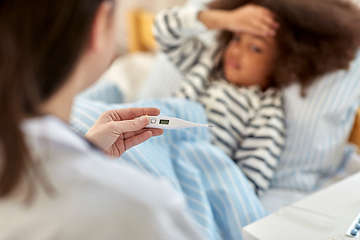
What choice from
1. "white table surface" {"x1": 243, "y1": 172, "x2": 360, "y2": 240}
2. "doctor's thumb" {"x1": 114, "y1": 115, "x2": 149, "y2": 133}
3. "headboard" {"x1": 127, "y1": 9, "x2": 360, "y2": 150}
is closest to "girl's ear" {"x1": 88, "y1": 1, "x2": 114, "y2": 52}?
"doctor's thumb" {"x1": 114, "y1": 115, "x2": 149, "y2": 133}

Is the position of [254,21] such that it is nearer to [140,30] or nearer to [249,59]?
[249,59]

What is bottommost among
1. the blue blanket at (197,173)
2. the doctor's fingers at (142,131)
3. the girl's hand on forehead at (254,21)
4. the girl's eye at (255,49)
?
the blue blanket at (197,173)

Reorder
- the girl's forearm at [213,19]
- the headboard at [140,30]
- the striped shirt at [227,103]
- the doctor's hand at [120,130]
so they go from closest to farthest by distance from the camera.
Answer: the doctor's hand at [120,130], the striped shirt at [227,103], the girl's forearm at [213,19], the headboard at [140,30]

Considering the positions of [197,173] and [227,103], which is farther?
[227,103]

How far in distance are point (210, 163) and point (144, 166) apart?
0.18 m

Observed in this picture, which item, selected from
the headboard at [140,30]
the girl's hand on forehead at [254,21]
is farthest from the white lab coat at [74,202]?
the headboard at [140,30]

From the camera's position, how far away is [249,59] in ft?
3.14

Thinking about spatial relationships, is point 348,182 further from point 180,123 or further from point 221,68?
point 221,68

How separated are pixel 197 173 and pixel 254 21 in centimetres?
51

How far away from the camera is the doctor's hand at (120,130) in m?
0.46

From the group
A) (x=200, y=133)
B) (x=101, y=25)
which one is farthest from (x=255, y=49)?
(x=101, y=25)

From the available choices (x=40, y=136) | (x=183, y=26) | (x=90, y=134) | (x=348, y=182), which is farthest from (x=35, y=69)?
(x=183, y=26)

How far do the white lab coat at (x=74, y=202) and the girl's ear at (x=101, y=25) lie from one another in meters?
0.09

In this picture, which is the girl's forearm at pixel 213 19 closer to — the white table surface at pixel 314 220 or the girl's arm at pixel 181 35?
the girl's arm at pixel 181 35
